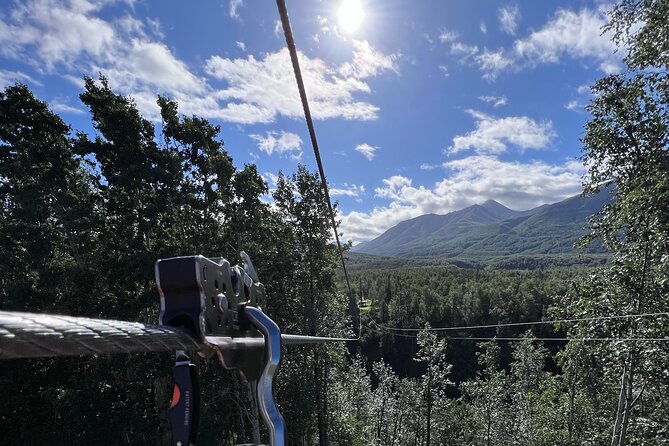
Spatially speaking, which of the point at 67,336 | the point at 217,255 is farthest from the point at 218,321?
the point at 217,255

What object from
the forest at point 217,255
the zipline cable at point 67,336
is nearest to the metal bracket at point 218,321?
the zipline cable at point 67,336

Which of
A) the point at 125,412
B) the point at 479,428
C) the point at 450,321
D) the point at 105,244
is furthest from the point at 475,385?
the point at 450,321

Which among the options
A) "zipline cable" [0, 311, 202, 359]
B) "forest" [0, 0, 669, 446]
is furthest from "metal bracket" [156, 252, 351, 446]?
"forest" [0, 0, 669, 446]

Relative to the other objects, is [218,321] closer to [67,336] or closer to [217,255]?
[67,336]

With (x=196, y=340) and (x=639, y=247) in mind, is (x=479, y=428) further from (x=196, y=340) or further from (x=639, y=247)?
(x=196, y=340)

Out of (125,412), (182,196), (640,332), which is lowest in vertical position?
(125,412)

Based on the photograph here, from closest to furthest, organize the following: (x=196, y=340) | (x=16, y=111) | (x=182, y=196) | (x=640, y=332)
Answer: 1. (x=196, y=340)
2. (x=640, y=332)
3. (x=16, y=111)
4. (x=182, y=196)

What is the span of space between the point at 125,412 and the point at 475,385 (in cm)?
3157

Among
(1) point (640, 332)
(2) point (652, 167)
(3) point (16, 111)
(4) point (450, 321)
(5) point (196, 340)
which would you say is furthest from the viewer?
(4) point (450, 321)

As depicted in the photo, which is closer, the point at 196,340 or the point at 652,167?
the point at 196,340

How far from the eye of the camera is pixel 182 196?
1391 cm

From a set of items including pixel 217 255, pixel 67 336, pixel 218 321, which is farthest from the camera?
pixel 217 255

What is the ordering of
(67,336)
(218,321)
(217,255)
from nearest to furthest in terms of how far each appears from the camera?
1. (67,336)
2. (218,321)
3. (217,255)

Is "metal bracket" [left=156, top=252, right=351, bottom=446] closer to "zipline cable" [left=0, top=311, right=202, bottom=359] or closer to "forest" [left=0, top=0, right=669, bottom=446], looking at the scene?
"zipline cable" [left=0, top=311, right=202, bottom=359]
